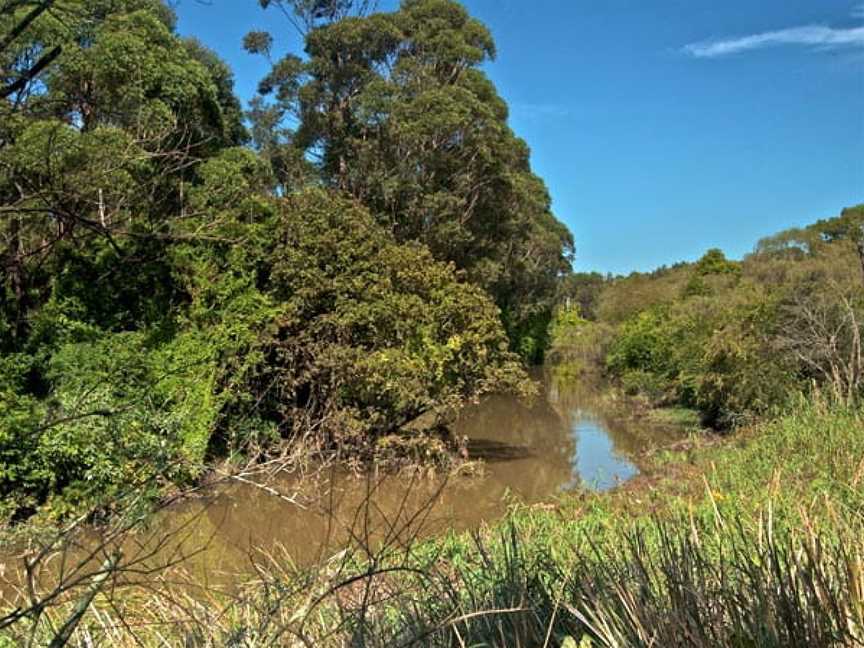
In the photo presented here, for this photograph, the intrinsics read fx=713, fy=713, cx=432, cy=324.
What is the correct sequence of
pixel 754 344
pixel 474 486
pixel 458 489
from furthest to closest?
pixel 754 344, pixel 474 486, pixel 458 489

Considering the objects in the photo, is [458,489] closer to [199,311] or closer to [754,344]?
[199,311]

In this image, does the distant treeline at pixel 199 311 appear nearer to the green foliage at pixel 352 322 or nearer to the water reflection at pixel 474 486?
the green foliage at pixel 352 322

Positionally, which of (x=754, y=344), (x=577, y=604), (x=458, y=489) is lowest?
(x=458, y=489)

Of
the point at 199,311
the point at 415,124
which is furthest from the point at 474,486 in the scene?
Answer: the point at 415,124

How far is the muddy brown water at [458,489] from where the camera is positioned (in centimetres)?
700

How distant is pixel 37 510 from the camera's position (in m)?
8.81

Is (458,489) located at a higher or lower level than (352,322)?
lower

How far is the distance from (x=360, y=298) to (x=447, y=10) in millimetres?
12982

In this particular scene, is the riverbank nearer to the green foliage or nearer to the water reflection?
the water reflection

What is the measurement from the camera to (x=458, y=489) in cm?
1159

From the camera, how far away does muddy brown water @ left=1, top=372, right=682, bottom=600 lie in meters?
7.00

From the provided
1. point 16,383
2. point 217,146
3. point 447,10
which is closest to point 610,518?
point 16,383

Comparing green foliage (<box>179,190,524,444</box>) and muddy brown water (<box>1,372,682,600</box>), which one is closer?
muddy brown water (<box>1,372,682,600</box>)

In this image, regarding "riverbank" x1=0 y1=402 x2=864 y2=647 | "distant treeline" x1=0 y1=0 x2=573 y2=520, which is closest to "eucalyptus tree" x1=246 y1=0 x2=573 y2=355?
"distant treeline" x1=0 y1=0 x2=573 y2=520
